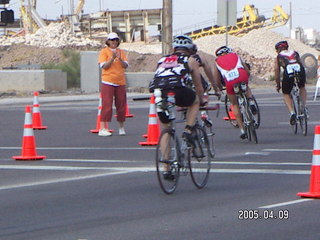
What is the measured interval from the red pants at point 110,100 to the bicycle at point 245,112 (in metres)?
2.76

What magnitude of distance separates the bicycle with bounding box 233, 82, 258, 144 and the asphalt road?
0.19 meters

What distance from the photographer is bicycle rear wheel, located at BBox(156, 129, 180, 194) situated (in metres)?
10.1

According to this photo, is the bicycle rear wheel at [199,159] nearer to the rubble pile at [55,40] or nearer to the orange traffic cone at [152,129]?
the orange traffic cone at [152,129]

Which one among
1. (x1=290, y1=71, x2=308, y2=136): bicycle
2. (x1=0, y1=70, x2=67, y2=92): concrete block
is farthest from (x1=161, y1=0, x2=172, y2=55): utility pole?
(x1=290, y1=71, x2=308, y2=136): bicycle

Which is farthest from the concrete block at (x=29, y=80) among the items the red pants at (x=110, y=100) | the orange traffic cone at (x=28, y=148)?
the orange traffic cone at (x=28, y=148)

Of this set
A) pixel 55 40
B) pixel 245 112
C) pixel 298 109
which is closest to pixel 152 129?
pixel 245 112

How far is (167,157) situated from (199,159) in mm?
640

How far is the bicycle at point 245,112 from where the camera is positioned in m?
15.6

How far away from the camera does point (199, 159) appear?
10695 millimetres

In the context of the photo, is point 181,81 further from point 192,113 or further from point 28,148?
point 28,148

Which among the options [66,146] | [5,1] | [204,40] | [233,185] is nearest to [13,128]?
[66,146]

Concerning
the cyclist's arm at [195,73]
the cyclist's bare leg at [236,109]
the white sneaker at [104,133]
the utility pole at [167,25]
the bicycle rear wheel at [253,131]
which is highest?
the utility pole at [167,25]

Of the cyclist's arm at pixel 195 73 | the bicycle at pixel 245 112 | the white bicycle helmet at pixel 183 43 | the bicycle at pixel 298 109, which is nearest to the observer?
the cyclist's arm at pixel 195 73

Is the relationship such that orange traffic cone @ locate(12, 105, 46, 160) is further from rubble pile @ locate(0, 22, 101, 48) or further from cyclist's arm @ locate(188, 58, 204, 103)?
rubble pile @ locate(0, 22, 101, 48)
